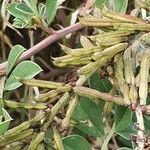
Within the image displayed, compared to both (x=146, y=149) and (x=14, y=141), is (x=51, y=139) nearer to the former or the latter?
(x=14, y=141)

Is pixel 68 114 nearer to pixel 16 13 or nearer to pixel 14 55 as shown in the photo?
pixel 14 55

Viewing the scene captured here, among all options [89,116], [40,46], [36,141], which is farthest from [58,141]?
[40,46]

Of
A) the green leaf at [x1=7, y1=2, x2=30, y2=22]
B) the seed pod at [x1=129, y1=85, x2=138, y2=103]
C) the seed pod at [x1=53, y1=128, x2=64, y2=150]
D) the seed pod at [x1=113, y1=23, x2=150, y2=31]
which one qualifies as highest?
the green leaf at [x1=7, y1=2, x2=30, y2=22]

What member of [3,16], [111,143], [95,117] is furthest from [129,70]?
[3,16]

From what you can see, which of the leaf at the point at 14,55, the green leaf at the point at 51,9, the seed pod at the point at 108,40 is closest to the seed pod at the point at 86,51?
the seed pod at the point at 108,40

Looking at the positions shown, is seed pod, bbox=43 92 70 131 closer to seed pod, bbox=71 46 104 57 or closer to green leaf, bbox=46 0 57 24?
seed pod, bbox=71 46 104 57

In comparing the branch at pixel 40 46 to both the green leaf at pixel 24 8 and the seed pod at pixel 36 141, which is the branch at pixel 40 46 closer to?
the green leaf at pixel 24 8

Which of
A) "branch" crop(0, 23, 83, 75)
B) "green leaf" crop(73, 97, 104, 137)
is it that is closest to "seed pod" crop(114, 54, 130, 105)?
Result: "green leaf" crop(73, 97, 104, 137)
